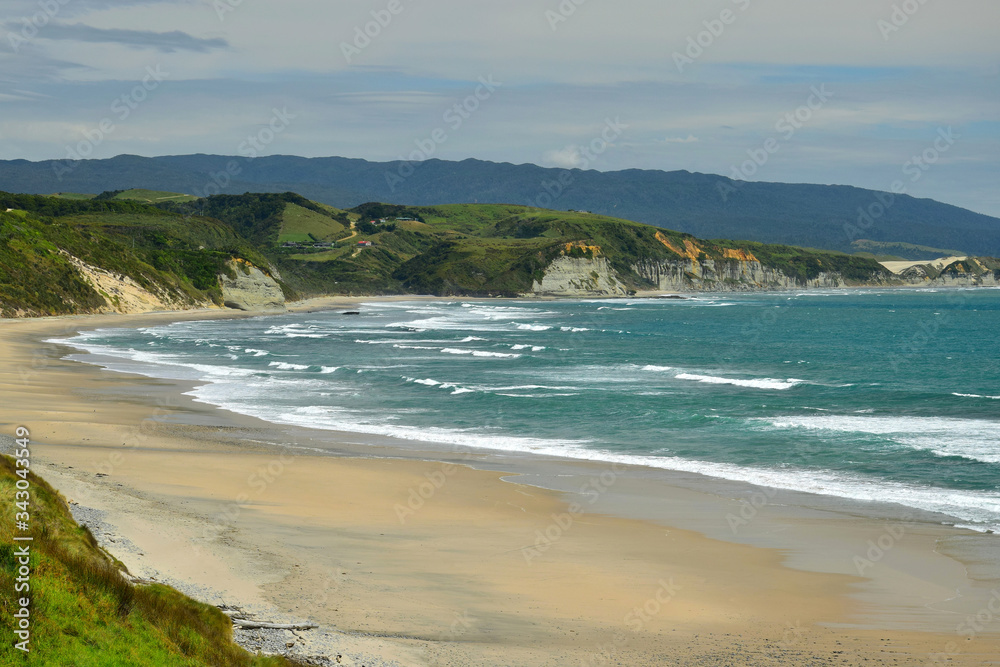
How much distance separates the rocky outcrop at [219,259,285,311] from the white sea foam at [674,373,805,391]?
83.6 m

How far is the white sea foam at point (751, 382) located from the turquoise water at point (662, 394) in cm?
9

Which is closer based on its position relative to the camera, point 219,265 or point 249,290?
point 219,265

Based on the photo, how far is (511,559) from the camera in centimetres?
1470

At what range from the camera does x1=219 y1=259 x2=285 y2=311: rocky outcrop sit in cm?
11431

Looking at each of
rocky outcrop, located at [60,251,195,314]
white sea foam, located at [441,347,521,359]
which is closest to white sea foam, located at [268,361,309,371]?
white sea foam, located at [441,347,521,359]

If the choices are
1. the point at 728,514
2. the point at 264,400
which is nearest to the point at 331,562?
the point at 728,514

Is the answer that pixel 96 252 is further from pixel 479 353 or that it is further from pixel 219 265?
pixel 479 353

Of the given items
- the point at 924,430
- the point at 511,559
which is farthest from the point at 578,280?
the point at 511,559

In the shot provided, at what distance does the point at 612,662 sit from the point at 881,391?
30.6 m

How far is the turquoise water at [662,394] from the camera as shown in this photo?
23422 mm

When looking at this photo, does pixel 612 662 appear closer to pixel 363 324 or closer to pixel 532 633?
pixel 532 633

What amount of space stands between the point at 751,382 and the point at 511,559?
28.1 m

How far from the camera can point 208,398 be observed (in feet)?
113

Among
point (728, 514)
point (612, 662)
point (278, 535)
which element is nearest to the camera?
point (612, 662)
